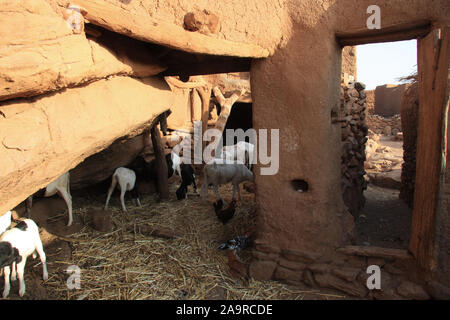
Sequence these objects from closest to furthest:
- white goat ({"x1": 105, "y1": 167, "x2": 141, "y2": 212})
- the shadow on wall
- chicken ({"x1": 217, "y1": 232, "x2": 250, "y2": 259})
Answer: chicken ({"x1": 217, "y1": 232, "x2": 250, "y2": 259}) → white goat ({"x1": 105, "y1": 167, "x2": 141, "y2": 212}) → the shadow on wall

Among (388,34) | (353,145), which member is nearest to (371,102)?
(353,145)

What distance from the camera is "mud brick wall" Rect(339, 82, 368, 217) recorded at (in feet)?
16.1

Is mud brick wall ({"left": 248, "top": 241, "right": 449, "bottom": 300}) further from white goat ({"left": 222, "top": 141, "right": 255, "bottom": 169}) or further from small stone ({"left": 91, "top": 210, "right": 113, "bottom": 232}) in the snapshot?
white goat ({"left": 222, "top": 141, "right": 255, "bottom": 169})

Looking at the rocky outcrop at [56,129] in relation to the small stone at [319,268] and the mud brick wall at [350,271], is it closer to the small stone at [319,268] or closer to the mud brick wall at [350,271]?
the mud brick wall at [350,271]

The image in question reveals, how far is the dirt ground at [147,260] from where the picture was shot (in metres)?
3.39

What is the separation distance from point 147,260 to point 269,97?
8.38 ft

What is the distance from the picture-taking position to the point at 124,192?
5.68 m

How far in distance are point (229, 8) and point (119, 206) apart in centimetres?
406

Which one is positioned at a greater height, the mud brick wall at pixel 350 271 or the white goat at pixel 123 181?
the white goat at pixel 123 181

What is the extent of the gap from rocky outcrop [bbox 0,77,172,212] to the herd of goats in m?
1.14

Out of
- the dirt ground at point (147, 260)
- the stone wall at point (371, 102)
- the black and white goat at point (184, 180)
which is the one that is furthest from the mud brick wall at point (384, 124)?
the dirt ground at point (147, 260)

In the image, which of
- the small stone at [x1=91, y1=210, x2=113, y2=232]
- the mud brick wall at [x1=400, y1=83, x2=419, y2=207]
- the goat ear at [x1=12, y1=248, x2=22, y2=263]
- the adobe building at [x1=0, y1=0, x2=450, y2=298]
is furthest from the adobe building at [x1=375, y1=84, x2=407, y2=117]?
the goat ear at [x1=12, y1=248, x2=22, y2=263]

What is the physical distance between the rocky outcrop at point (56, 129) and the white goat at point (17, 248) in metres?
1.09
